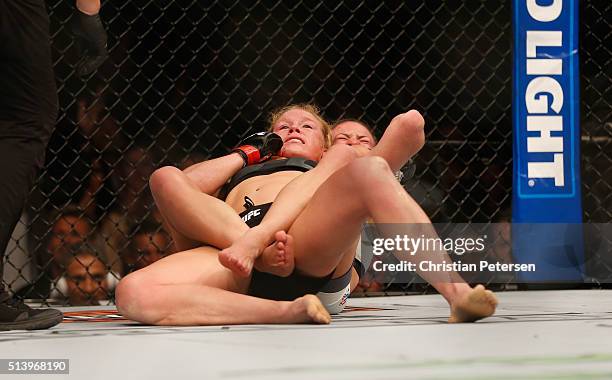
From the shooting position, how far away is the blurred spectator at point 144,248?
2.83 metres

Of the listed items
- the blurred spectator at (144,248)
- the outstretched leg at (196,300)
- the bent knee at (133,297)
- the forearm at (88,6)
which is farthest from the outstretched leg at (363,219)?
the blurred spectator at (144,248)

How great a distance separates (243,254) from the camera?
5.00 ft

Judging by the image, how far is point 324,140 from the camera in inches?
81.7

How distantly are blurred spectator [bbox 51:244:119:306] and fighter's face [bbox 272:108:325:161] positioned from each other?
3.26ft

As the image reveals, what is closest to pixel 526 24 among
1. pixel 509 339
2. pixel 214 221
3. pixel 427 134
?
pixel 427 134

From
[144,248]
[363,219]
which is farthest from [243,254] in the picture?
[144,248]

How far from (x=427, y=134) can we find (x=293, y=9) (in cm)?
61

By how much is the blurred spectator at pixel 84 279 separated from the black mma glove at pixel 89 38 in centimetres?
120

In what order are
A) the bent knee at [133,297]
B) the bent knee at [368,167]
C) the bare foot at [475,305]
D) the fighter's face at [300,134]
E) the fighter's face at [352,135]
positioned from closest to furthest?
the bare foot at [475,305], the bent knee at [368,167], the bent knee at [133,297], the fighter's face at [300,134], the fighter's face at [352,135]

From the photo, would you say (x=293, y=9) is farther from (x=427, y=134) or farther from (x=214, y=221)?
(x=214, y=221)

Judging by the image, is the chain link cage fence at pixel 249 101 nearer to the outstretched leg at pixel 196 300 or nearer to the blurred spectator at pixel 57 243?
the blurred spectator at pixel 57 243

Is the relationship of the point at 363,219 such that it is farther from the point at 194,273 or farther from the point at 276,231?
the point at 194,273

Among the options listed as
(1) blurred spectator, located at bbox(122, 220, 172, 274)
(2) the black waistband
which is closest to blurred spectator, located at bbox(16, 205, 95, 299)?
(1) blurred spectator, located at bbox(122, 220, 172, 274)

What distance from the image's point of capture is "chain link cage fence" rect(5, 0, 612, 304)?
2.86 m
